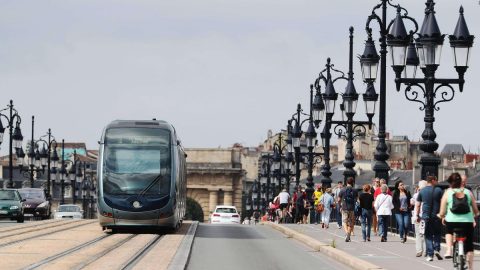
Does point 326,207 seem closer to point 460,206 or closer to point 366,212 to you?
point 366,212

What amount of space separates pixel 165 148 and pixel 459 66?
37.3 feet

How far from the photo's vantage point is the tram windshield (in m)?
38.6

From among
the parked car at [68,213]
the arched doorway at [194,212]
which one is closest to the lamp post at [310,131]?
the parked car at [68,213]

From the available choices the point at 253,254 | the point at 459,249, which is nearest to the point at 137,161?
the point at 253,254

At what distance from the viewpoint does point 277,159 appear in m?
77.6

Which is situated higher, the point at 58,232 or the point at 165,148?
the point at 165,148

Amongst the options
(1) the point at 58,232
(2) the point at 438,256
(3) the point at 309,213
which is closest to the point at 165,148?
(1) the point at 58,232

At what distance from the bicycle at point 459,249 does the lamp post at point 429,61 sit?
8.74 metres

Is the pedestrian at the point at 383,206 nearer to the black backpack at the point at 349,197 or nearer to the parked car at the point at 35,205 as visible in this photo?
the black backpack at the point at 349,197

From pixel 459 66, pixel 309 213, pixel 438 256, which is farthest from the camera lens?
pixel 309 213

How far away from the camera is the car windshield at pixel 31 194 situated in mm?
65250

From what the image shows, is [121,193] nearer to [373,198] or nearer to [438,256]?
[373,198]

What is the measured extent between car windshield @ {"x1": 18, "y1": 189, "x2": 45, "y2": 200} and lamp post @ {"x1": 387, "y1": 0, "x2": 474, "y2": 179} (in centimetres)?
3552

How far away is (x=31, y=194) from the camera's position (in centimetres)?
6606
